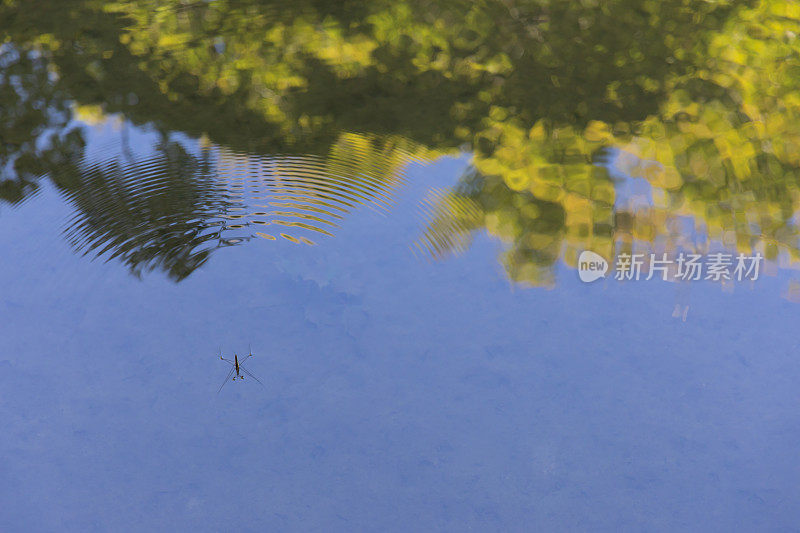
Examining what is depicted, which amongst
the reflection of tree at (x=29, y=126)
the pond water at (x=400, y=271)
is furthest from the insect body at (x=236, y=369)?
the reflection of tree at (x=29, y=126)

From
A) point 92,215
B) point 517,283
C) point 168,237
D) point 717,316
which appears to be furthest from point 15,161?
point 717,316

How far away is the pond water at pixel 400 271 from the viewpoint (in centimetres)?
326

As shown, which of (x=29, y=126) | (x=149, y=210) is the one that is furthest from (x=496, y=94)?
(x=29, y=126)

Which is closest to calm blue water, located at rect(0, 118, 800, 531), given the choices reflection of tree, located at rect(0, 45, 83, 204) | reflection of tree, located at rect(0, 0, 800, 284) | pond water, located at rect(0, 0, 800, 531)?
pond water, located at rect(0, 0, 800, 531)

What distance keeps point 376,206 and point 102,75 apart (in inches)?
85.7

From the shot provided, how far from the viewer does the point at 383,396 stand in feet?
11.5

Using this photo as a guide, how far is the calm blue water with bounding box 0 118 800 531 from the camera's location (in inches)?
126

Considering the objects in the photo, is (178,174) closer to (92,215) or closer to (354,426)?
(92,215)

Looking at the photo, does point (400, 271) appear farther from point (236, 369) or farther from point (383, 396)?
point (236, 369)

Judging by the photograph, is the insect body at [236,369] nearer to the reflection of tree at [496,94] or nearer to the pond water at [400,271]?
the pond water at [400,271]

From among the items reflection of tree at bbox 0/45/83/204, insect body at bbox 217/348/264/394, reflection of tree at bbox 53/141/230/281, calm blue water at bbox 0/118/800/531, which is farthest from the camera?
reflection of tree at bbox 0/45/83/204

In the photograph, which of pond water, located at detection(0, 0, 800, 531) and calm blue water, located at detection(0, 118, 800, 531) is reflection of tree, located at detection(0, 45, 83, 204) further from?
calm blue water, located at detection(0, 118, 800, 531)

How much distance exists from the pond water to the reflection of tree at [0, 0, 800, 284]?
20 mm

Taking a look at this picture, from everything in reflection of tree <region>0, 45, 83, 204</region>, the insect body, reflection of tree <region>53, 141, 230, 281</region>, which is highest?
reflection of tree <region>0, 45, 83, 204</region>
